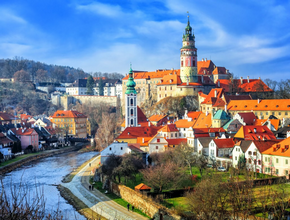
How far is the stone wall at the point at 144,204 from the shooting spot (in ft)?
72.2

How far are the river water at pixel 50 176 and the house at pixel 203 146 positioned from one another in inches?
550

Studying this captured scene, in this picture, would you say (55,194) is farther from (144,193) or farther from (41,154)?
(41,154)

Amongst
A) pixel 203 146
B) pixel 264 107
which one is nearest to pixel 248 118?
pixel 264 107

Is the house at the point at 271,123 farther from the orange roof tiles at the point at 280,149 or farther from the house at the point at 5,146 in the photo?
the house at the point at 5,146

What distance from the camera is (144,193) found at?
85.8 ft

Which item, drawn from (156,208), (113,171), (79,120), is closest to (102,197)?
(113,171)

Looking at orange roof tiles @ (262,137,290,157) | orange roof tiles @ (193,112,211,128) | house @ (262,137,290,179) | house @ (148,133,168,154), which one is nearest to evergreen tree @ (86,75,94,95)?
orange roof tiles @ (193,112,211,128)

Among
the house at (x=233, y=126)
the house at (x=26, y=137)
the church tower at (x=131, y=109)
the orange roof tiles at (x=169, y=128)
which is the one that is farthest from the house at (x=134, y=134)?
the house at (x=26, y=137)

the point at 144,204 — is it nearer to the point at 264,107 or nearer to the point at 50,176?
the point at 50,176

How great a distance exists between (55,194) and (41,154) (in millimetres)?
25214

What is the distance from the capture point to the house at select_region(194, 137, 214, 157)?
1556 inches

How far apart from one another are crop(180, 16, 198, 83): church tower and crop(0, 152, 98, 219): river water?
25717mm

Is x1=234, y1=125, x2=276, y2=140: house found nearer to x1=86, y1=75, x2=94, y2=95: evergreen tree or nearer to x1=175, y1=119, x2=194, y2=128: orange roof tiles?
x1=175, y1=119, x2=194, y2=128: orange roof tiles

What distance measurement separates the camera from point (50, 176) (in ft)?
125
